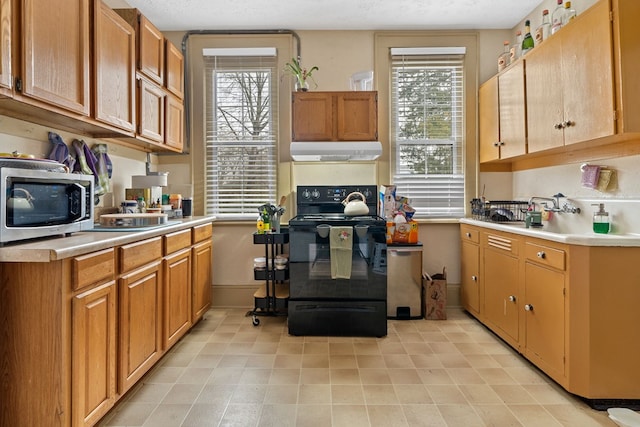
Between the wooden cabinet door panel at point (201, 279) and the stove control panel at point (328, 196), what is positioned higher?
the stove control panel at point (328, 196)

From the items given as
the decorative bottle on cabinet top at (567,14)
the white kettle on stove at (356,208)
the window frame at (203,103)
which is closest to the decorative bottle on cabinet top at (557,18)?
the decorative bottle on cabinet top at (567,14)

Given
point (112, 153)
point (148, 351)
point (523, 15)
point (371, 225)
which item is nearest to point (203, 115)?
point (112, 153)

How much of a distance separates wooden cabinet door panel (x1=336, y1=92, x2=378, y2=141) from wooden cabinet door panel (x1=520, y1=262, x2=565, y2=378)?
65.0 inches

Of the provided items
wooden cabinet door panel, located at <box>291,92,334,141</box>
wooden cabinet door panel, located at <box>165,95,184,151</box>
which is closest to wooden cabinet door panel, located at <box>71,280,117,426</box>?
wooden cabinet door panel, located at <box>165,95,184,151</box>

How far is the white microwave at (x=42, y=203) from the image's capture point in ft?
4.34

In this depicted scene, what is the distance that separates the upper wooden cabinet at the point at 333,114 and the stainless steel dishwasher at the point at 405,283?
1077 mm

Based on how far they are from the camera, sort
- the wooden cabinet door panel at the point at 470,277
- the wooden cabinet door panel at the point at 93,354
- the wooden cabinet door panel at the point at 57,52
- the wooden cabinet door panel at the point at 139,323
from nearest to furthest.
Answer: the wooden cabinet door panel at the point at 93,354 → the wooden cabinet door panel at the point at 57,52 → the wooden cabinet door panel at the point at 139,323 → the wooden cabinet door panel at the point at 470,277

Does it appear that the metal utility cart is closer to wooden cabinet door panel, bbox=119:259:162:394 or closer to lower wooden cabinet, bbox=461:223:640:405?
wooden cabinet door panel, bbox=119:259:162:394

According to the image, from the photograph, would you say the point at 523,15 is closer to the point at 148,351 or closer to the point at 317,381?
the point at 317,381

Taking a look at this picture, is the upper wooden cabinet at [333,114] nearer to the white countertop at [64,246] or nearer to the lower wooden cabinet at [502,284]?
the lower wooden cabinet at [502,284]

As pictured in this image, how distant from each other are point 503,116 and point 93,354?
3285 millimetres

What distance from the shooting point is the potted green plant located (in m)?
3.17

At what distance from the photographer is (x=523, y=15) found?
10.3 feet

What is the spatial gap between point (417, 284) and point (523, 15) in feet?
8.55
